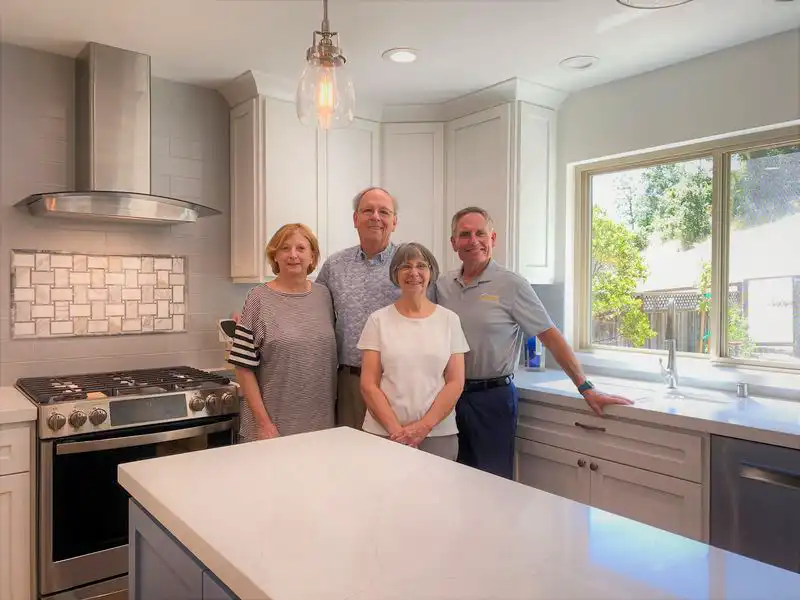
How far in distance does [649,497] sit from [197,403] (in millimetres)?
1831

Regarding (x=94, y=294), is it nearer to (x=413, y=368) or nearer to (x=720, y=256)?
(x=413, y=368)

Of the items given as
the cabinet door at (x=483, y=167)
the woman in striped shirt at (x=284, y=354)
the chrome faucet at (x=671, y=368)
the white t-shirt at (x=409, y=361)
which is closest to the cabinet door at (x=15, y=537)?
the woman in striped shirt at (x=284, y=354)

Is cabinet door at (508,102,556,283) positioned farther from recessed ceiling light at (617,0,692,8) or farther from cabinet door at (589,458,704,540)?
cabinet door at (589,458,704,540)

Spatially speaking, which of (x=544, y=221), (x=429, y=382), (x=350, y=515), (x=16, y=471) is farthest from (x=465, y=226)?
(x=16, y=471)

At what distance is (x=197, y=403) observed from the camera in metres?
2.58

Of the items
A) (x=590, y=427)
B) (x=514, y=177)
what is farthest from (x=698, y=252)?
(x=590, y=427)

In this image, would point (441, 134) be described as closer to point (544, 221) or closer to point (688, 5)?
point (544, 221)

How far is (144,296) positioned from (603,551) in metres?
2.69

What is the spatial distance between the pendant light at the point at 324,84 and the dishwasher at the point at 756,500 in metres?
1.67

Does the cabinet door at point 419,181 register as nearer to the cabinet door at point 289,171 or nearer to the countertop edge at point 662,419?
the cabinet door at point 289,171

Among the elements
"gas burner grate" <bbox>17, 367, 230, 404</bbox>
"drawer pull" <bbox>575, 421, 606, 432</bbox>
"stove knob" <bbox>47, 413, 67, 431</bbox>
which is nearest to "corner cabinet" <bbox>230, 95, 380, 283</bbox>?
"gas burner grate" <bbox>17, 367, 230, 404</bbox>

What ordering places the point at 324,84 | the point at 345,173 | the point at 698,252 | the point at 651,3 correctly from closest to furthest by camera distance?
the point at 324,84
the point at 651,3
the point at 698,252
the point at 345,173

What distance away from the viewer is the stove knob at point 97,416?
2.31m

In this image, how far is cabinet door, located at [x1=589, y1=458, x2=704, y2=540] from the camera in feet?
7.22
